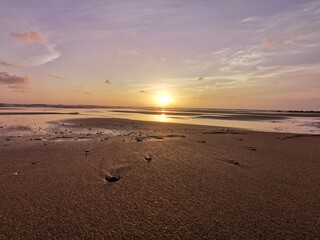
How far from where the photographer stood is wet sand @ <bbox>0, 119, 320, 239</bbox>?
9.46 feet

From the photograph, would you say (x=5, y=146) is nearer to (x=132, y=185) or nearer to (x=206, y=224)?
(x=132, y=185)

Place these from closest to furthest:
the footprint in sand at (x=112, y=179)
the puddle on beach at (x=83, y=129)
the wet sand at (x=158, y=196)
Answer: the wet sand at (x=158, y=196)
the footprint in sand at (x=112, y=179)
the puddle on beach at (x=83, y=129)

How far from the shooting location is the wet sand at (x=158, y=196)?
2885mm

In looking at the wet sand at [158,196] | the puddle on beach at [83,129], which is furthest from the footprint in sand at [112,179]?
the puddle on beach at [83,129]

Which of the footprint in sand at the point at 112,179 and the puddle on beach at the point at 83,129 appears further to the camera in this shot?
the puddle on beach at the point at 83,129

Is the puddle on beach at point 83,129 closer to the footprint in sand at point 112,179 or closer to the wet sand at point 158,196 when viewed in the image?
the wet sand at point 158,196

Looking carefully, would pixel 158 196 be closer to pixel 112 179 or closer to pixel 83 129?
pixel 112 179

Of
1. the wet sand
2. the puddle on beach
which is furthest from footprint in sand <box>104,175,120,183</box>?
the puddle on beach

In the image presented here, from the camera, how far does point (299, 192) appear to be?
13.5 feet

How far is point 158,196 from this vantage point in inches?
155

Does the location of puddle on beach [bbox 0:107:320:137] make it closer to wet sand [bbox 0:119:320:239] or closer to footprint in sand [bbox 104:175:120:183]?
wet sand [bbox 0:119:320:239]

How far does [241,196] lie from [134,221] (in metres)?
1.77

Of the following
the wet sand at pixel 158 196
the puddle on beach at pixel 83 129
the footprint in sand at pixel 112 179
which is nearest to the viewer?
the wet sand at pixel 158 196

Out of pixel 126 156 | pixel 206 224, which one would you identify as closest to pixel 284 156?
pixel 126 156
